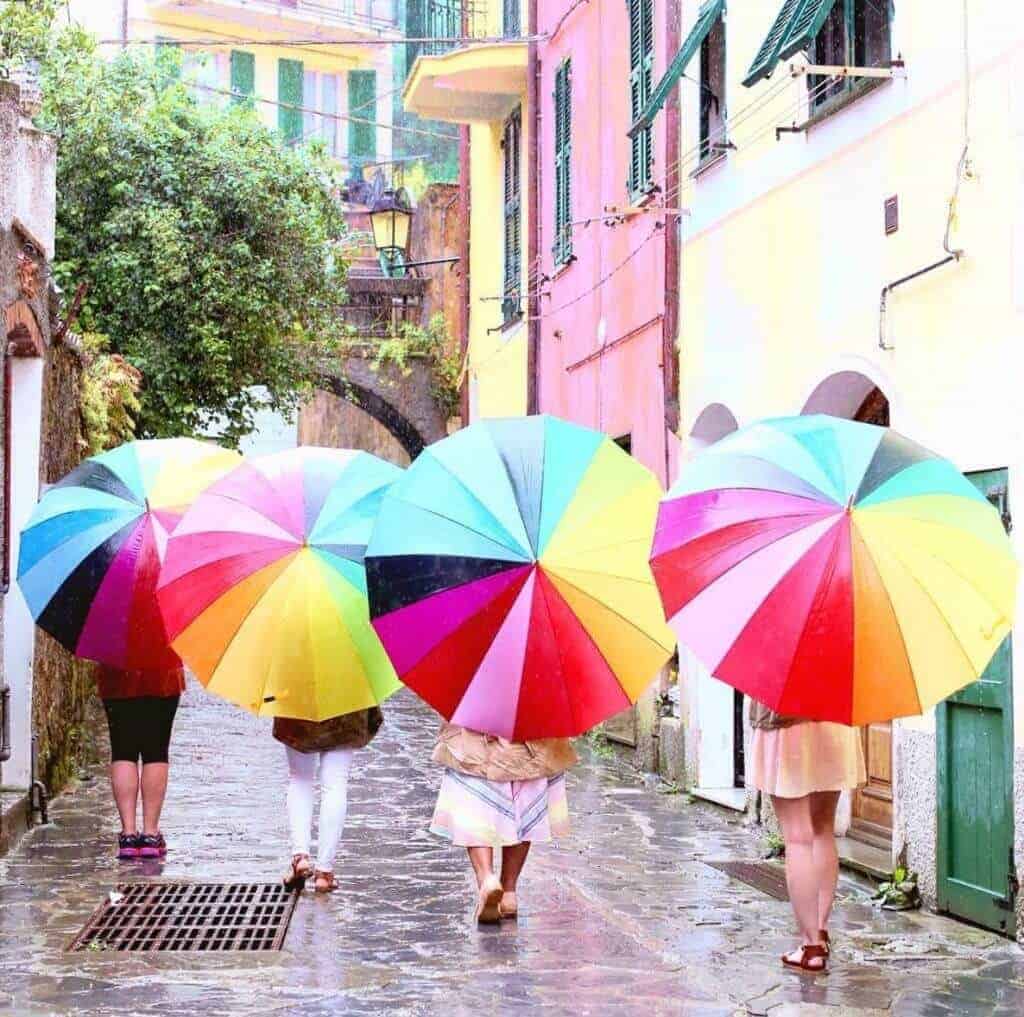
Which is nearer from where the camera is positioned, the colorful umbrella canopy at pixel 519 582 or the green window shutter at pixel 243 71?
the colorful umbrella canopy at pixel 519 582

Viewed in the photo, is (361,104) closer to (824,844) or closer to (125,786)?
(125,786)

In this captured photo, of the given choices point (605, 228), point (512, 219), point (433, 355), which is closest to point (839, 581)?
point (605, 228)

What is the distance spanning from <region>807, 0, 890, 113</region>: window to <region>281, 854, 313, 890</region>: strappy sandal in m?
4.85

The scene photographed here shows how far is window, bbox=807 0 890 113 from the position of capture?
9266 mm

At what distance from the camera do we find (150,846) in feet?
31.1

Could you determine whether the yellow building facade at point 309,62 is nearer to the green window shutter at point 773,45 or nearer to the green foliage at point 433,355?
the green foliage at point 433,355

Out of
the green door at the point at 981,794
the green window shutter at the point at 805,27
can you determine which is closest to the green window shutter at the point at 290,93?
the green window shutter at the point at 805,27

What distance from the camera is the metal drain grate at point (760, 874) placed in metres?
8.95

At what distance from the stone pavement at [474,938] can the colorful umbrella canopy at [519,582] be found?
104cm

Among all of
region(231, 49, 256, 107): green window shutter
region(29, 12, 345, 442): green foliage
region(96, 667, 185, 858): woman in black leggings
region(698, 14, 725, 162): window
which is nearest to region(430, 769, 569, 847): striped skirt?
region(96, 667, 185, 858): woman in black leggings

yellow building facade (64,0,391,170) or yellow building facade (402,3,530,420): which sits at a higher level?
yellow building facade (64,0,391,170)

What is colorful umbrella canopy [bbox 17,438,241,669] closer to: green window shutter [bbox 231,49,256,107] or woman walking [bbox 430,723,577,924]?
woman walking [bbox 430,723,577,924]

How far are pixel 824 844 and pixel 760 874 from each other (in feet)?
8.31

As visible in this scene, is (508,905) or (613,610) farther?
(508,905)
